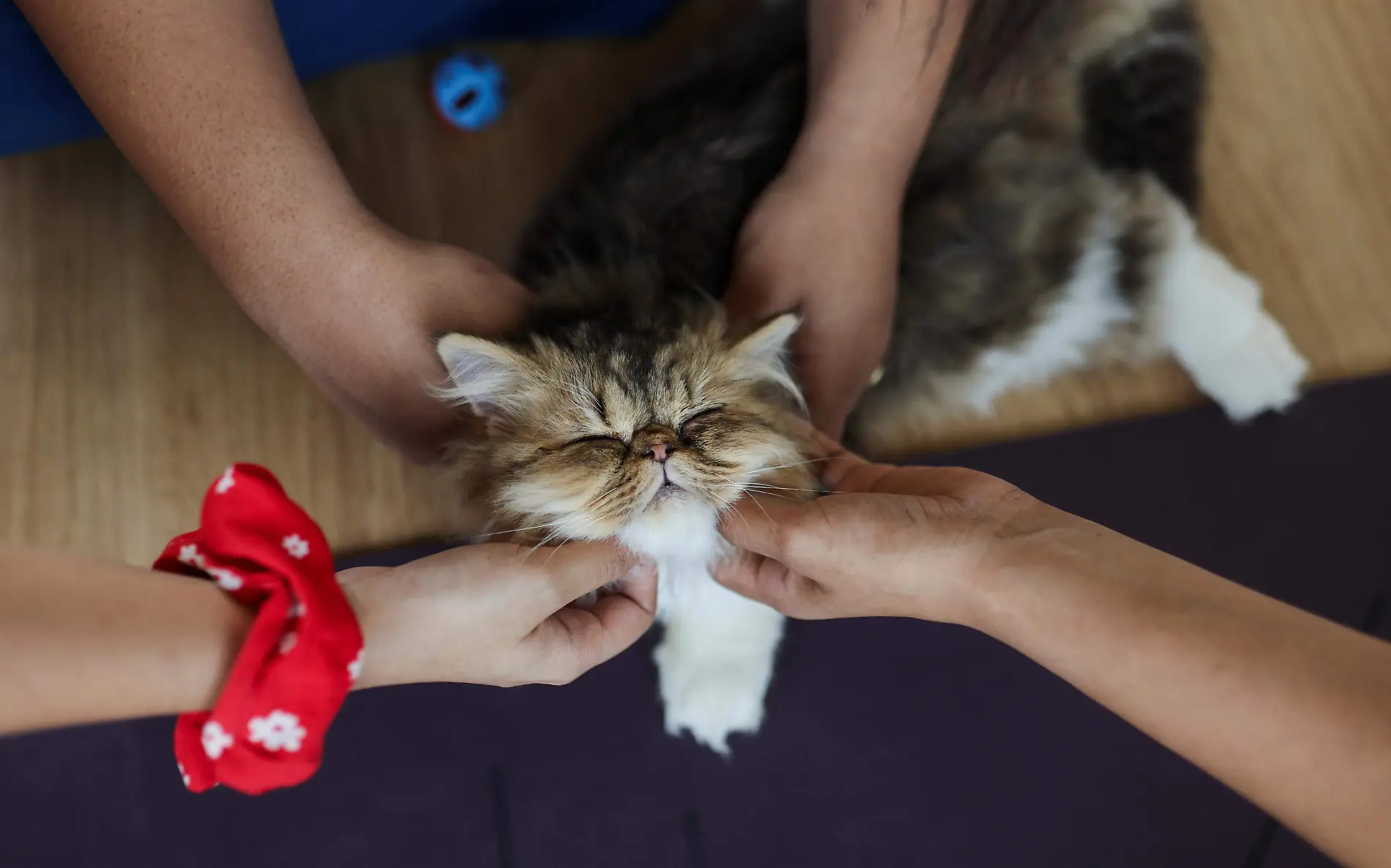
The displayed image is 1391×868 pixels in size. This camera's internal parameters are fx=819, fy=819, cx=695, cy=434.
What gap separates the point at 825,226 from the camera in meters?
Result: 1.21

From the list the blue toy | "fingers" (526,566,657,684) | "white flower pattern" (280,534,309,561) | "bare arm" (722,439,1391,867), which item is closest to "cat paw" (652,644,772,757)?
"fingers" (526,566,657,684)

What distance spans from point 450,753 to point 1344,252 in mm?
2083

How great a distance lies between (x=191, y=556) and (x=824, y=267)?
2.86 feet

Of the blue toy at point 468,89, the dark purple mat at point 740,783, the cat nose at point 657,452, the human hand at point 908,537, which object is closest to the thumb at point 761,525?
the human hand at point 908,537

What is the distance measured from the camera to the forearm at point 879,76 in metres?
1.21

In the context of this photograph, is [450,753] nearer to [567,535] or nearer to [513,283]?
[567,535]

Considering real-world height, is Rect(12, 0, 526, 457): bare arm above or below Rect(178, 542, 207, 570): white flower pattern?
above

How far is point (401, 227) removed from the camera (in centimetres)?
179

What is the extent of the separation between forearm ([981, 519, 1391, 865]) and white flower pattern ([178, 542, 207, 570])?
2.62 feet

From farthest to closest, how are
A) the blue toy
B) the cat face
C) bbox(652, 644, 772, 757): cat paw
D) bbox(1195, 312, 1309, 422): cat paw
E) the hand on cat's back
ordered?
the blue toy
bbox(1195, 312, 1309, 422): cat paw
bbox(652, 644, 772, 757): cat paw
the hand on cat's back
the cat face

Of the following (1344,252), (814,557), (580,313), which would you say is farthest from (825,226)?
(1344,252)

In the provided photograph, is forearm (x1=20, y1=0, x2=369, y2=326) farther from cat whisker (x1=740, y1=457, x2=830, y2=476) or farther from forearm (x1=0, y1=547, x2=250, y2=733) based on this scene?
cat whisker (x1=740, y1=457, x2=830, y2=476)

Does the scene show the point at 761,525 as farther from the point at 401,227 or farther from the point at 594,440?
the point at 401,227

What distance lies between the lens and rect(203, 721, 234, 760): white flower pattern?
0.75 m
